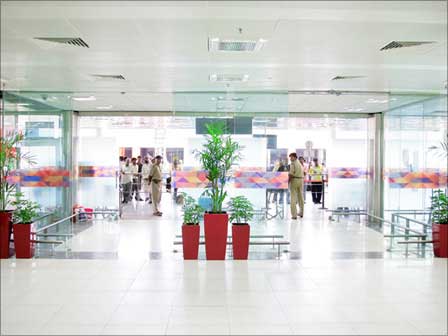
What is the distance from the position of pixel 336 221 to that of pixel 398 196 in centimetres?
233

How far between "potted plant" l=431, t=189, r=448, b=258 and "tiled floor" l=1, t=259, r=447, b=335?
0.50 m

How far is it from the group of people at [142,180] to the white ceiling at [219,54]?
11.2 ft

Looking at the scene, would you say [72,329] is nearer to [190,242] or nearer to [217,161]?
[190,242]

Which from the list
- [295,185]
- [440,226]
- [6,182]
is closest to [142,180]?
[295,185]

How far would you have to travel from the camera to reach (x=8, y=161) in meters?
7.30

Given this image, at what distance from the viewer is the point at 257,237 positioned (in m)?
7.43

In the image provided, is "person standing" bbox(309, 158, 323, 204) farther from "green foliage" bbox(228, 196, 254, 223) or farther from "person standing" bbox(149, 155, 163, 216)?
"green foliage" bbox(228, 196, 254, 223)

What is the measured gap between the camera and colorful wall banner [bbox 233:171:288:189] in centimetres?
775

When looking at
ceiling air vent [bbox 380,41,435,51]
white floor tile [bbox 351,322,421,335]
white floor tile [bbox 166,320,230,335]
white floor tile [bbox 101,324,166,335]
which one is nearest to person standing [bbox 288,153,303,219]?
ceiling air vent [bbox 380,41,435,51]

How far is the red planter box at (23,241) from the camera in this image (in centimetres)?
672

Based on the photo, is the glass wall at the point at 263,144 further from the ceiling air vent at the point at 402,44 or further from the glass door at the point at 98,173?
the ceiling air vent at the point at 402,44

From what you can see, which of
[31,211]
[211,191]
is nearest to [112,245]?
[31,211]

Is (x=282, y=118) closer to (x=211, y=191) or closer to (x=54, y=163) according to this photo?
(x=211, y=191)

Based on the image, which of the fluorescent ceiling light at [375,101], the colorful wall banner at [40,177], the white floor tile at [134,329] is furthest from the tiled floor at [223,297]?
the fluorescent ceiling light at [375,101]
